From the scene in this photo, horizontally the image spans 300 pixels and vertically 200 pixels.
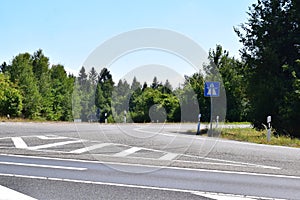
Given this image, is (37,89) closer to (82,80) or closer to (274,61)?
(274,61)

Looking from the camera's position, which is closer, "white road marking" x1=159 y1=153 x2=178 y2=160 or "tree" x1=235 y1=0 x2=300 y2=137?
"white road marking" x1=159 y1=153 x2=178 y2=160

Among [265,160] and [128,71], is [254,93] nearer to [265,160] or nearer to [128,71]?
[265,160]

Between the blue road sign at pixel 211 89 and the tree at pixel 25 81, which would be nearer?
the blue road sign at pixel 211 89

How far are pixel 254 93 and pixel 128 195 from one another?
1666cm

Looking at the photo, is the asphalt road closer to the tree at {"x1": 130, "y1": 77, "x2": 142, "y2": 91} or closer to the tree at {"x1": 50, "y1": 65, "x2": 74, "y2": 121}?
the tree at {"x1": 130, "y1": 77, "x2": 142, "y2": 91}

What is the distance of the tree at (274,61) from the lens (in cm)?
1939

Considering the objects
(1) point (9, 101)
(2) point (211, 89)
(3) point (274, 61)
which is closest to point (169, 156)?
(2) point (211, 89)

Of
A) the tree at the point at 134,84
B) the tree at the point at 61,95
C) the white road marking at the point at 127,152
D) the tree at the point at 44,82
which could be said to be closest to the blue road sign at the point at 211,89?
the white road marking at the point at 127,152

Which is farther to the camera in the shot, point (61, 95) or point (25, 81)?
point (61, 95)

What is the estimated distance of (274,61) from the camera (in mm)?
19938

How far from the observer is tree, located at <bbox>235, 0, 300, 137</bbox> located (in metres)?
19.4

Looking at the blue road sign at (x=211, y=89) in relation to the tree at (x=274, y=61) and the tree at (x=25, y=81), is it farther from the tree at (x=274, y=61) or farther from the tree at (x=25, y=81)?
the tree at (x=25, y=81)

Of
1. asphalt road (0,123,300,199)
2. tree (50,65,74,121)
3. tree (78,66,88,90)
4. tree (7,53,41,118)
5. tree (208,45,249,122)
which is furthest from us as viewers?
tree (50,65,74,121)

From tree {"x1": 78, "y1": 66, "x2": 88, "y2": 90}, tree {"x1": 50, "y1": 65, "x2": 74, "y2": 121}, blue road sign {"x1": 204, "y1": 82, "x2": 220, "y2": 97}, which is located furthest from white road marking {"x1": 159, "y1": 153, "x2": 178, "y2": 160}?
tree {"x1": 50, "y1": 65, "x2": 74, "y2": 121}
